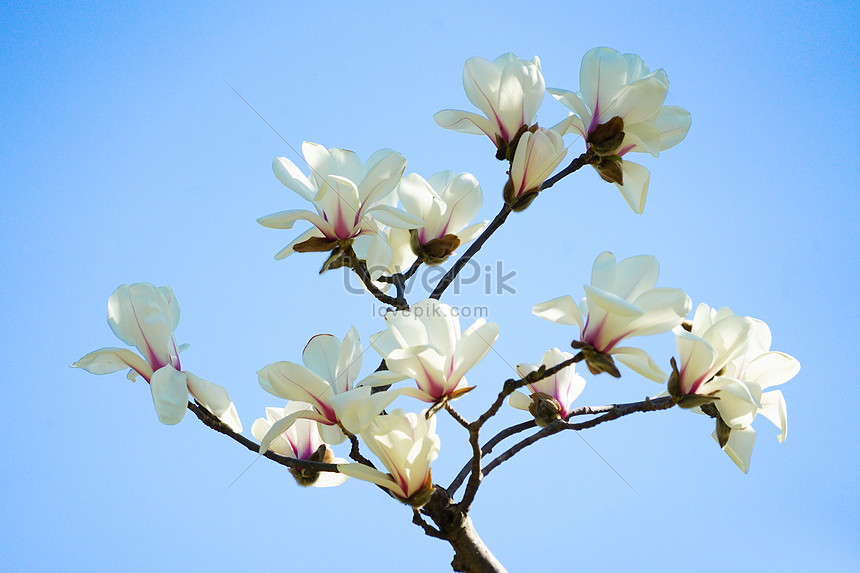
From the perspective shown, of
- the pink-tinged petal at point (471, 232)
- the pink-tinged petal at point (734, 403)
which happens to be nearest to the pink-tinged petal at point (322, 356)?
the pink-tinged petal at point (471, 232)

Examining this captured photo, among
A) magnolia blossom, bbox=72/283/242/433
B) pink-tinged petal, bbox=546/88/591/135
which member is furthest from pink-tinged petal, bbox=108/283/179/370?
pink-tinged petal, bbox=546/88/591/135

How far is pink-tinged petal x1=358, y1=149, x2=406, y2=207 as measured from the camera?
734 millimetres

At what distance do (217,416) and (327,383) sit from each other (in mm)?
124

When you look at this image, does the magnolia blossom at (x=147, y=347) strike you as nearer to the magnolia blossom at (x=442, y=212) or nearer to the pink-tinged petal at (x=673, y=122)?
the magnolia blossom at (x=442, y=212)

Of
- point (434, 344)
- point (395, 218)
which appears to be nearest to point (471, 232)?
point (395, 218)

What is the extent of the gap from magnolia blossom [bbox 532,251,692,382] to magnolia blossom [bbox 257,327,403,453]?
161 millimetres

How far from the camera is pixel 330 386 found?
0.67 m

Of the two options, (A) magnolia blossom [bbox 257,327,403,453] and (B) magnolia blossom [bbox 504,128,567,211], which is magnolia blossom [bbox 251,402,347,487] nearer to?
(A) magnolia blossom [bbox 257,327,403,453]

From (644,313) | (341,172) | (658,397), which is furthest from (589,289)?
(341,172)

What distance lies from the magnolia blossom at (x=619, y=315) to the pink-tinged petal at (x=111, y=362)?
383 millimetres

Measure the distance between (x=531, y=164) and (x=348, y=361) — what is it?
0.29 m

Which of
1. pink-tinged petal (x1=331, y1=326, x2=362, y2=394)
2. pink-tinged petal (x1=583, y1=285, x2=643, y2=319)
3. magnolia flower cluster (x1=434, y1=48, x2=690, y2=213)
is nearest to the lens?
pink-tinged petal (x1=583, y1=285, x2=643, y2=319)

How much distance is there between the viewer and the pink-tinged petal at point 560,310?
62 cm

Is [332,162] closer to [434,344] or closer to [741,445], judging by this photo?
[434,344]
